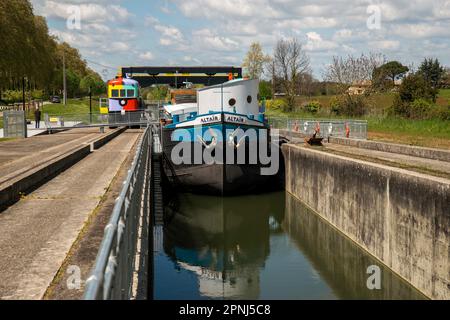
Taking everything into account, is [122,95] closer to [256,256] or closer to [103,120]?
[103,120]

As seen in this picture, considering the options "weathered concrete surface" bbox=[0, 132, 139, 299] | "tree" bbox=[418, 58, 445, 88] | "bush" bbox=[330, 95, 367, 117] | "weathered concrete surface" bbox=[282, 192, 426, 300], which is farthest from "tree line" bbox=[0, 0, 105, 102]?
"tree" bbox=[418, 58, 445, 88]

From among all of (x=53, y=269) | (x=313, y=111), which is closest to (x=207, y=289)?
(x=53, y=269)

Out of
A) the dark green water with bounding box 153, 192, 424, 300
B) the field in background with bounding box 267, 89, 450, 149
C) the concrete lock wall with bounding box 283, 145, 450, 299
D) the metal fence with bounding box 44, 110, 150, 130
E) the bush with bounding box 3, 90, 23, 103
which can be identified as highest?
the bush with bounding box 3, 90, 23, 103

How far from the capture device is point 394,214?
11664mm

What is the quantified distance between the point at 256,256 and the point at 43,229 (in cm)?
763

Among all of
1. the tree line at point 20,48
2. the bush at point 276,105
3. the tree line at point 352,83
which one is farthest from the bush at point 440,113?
the tree line at point 20,48

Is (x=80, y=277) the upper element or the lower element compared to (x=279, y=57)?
lower

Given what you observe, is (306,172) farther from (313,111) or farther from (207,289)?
(313,111)

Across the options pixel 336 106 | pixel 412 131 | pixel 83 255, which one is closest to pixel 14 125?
pixel 412 131

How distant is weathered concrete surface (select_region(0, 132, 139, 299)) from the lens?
6090mm

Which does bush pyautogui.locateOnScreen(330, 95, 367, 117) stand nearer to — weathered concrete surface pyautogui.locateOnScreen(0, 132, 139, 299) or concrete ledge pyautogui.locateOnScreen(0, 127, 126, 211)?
concrete ledge pyautogui.locateOnScreen(0, 127, 126, 211)

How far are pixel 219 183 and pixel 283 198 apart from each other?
11.2 ft

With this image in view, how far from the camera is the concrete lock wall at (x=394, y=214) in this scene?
9.59 meters

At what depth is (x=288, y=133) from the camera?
34.2 m
